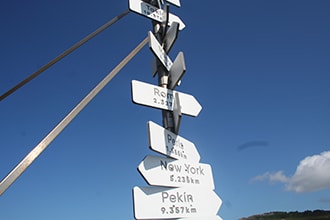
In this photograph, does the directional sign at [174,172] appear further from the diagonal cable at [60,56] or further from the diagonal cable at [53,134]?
the diagonal cable at [60,56]

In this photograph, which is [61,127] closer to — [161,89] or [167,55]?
[161,89]

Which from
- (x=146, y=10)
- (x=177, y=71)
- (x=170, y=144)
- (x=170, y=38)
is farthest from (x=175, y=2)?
(x=170, y=144)

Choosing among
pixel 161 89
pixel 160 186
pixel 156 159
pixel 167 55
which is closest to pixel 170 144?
pixel 156 159

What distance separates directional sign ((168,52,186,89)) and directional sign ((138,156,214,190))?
0.97 meters

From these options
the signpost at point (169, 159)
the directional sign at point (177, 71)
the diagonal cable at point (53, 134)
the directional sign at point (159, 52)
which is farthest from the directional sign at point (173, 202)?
the directional sign at point (159, 52)

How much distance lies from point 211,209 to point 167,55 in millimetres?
1980

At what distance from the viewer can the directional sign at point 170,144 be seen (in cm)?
266

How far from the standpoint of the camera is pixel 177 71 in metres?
3.17

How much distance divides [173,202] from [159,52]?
5.67 ft

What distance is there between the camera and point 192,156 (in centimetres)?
324

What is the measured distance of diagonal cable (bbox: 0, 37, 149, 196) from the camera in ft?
4.76

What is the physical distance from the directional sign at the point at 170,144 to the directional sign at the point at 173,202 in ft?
1.25

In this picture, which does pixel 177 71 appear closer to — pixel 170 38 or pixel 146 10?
pixel 170 38

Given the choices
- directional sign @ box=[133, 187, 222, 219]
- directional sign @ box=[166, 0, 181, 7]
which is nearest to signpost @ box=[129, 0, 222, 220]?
directional sign @ box=[133, 187, 222, 219]
